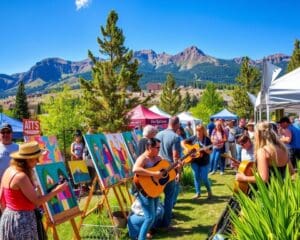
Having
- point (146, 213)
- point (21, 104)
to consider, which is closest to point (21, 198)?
point (146, 213)

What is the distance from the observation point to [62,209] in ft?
15.1

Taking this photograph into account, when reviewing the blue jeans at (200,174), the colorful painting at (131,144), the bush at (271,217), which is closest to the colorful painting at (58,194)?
the bush at (271,217)

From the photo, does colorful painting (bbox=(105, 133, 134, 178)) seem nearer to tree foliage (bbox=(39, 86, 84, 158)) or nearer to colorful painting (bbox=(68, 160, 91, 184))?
colorful painting (bbox=(68, 160, 91, 184))

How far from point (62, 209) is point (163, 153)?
2680 millimetres

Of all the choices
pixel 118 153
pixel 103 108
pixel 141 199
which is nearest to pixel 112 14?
pixel 103 108

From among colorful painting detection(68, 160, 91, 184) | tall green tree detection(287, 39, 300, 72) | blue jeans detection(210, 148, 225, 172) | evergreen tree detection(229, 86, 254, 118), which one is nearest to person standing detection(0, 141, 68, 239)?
colorful painting detection(68, 160, 91, 184)

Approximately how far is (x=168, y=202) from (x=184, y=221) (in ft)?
2.66

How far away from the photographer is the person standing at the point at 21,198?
3600 millimetres

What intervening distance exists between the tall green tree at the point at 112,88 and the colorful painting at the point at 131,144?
16.7 m

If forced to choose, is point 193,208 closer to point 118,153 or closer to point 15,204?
point 118,153

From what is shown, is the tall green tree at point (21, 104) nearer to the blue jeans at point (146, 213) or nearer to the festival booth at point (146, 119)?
the festival booth at point (146, 119)

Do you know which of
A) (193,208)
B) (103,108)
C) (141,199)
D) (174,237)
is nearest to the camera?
(141,199)

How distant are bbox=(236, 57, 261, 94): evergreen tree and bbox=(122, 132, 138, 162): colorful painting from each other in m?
49.1

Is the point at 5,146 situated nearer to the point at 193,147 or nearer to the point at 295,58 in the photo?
the point at 193,147
